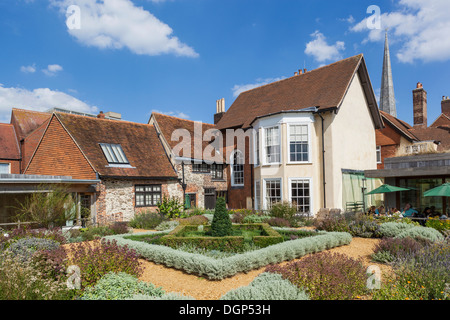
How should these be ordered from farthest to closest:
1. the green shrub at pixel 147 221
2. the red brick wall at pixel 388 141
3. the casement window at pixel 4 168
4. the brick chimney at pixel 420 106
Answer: the brick chimney at pixel 420 106 < the casement window at pixel 4 168 < the red brick wall at pixel 388 141 < the green shrub at pixel 147 221

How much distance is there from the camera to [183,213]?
19781mm

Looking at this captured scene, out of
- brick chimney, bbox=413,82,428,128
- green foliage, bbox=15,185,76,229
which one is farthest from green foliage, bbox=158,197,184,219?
brick chimney, bbox=413,82,428,128

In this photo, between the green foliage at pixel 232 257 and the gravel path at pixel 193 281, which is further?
the green foliage at pixel 232 257

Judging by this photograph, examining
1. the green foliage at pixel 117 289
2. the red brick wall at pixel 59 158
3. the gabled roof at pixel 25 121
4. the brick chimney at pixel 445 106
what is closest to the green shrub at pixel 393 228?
the green foliage at pixel 117 289

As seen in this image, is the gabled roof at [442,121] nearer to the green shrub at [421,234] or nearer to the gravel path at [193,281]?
the green shrub at [421,234]

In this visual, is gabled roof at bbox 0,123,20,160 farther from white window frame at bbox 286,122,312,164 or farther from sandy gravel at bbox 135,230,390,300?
sandy gravel at bbox 135,230,390,300

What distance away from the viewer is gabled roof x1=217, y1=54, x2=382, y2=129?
1981cm

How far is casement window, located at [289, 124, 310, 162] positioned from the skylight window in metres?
10.5

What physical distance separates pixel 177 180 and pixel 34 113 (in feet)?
58.1

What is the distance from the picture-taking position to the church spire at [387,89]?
4428 cm

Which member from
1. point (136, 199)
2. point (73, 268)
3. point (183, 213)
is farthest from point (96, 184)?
point (73, 268)

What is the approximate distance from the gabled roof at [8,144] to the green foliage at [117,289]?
26.1 m

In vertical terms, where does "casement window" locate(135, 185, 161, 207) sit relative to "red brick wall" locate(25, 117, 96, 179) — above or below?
below

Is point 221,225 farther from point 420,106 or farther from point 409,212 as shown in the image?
point 420,106
